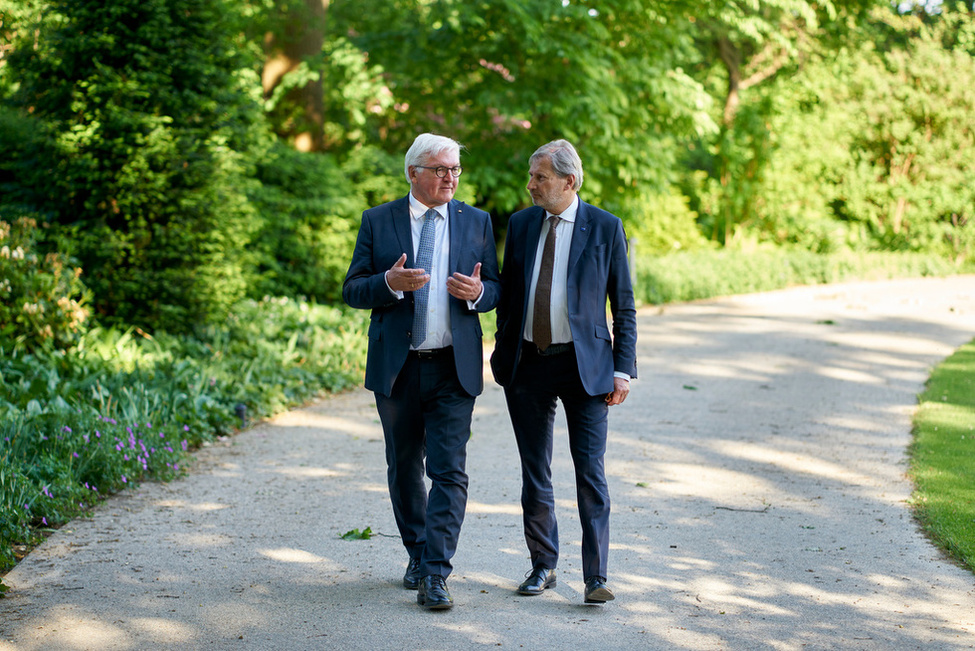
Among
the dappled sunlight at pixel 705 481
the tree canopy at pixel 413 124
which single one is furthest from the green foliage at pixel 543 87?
the dappled sunlight at pixel 705 481

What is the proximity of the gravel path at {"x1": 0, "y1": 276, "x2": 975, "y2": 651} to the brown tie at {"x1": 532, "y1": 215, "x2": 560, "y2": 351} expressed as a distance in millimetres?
1148

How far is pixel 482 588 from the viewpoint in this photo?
444cm

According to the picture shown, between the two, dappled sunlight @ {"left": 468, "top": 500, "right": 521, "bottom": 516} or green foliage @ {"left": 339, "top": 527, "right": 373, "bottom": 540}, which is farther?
dappled sunlight @ {"left": 468, "top": 500, "right": 521, "bottom": 516}

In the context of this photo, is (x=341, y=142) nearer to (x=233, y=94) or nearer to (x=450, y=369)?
(x=233, y=94)

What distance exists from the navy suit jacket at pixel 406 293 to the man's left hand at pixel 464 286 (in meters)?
0.09

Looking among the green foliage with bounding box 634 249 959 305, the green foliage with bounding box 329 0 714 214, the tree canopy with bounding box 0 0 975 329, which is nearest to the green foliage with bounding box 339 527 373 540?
the tree canopy with bounding box 0 0 975 329

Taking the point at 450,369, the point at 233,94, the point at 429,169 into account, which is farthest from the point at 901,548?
the point at 233,94

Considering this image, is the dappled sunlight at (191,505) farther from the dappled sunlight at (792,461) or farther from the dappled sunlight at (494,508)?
the dappled sunlight at (792,461)

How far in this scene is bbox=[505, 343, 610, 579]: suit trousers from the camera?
167 inches

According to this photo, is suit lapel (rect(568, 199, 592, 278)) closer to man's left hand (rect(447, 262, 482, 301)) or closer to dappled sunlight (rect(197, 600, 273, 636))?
man's left hand (rect(447, 262, 482, 301))

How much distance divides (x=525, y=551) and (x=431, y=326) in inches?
57.2

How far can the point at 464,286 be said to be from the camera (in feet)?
13.3

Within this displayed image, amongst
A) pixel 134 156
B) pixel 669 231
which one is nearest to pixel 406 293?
pixel 134 156

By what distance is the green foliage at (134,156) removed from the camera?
919 cm
